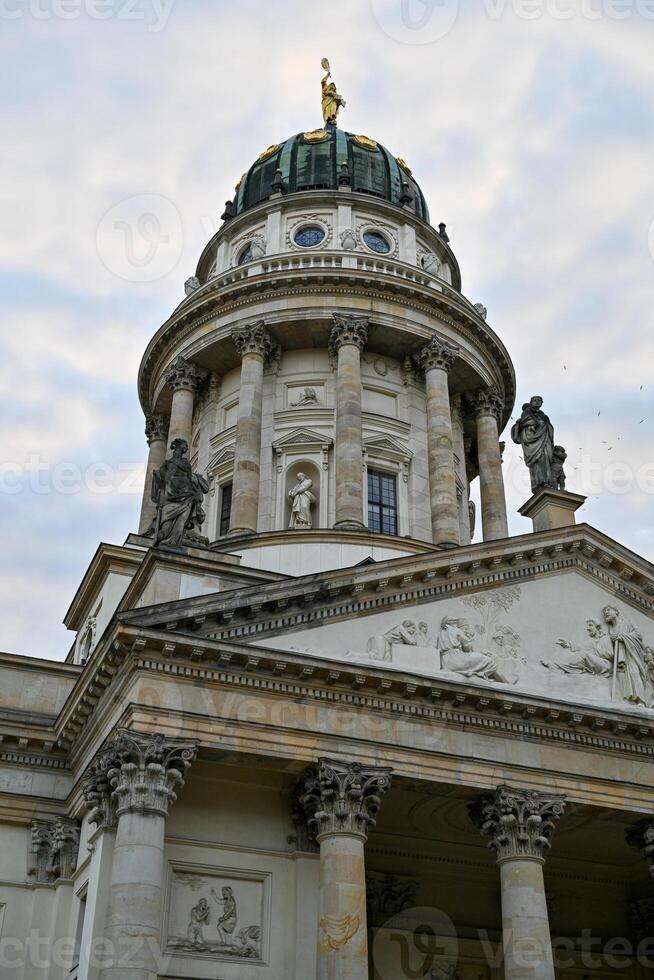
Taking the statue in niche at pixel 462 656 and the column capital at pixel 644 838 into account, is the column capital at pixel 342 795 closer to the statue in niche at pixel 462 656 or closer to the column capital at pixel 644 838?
the statue in niche at pixel 462 656

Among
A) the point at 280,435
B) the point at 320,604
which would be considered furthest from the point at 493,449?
the point at 320,604

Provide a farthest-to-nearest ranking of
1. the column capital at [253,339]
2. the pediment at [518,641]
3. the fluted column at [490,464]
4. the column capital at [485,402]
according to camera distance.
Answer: the column capital at [485,402], the fluted column at [490,464], the column capital at [253,339], the pediment at [518,641]

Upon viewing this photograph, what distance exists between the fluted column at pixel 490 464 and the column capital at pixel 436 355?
2.88m

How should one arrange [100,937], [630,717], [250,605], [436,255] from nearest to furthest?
[100,937]
[250,605]
[630,717]
[436,255]

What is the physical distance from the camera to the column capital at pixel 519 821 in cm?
2008

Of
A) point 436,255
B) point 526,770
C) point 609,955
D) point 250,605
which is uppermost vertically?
point 436,255

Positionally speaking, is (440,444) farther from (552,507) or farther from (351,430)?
(552,507)

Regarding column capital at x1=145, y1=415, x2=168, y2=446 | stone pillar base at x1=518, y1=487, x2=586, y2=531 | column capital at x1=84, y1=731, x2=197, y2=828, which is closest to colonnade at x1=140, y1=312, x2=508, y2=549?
column capital at x1=145, y1=415, x2=168, y2=446

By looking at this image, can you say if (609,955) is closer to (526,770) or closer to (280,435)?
(526,770)

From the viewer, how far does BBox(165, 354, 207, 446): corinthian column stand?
36.2 meters

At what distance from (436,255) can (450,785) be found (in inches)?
1031

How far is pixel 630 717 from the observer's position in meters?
21.8

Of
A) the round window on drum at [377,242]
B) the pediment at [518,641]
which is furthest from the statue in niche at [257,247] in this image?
the pediment at [518,641]

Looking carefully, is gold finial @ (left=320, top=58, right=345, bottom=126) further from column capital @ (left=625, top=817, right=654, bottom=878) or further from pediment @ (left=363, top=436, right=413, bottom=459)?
column capital @ (left=625, top=817, right=654, bottom=878)
